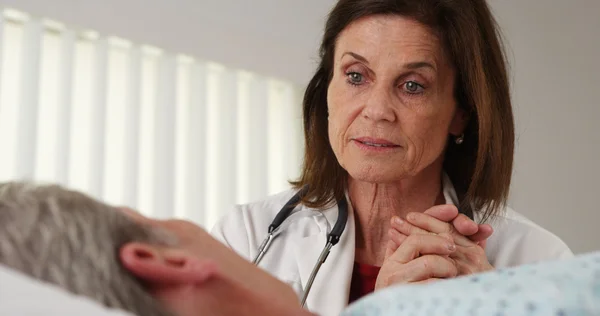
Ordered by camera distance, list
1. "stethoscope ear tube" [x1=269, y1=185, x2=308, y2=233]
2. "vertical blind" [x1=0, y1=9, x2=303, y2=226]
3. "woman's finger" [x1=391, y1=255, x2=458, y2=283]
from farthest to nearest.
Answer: "vertical blind" [x1=0, y1=9, x2=303, y2=226]
"stethoscope ear tube" [x1=269, y1=185, x2=308, y2=233]
"woman's finger" [x1=391, y1=255, x2=458, y2=283]

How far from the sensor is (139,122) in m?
2.81

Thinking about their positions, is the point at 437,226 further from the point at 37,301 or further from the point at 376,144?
the point at 37,301

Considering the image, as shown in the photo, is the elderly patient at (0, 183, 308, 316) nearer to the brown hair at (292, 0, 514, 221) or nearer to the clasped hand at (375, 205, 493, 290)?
the clasped hand at (375, 205, 493, 290)

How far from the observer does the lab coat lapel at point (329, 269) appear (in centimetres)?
148

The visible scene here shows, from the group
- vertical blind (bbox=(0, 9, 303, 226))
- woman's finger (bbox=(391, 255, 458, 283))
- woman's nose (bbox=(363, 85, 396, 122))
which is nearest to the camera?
woman's finger (bbox=(391, 255, 458, 283))

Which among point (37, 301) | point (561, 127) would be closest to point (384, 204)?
point (37, 301)

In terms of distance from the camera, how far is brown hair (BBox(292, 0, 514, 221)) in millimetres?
1551

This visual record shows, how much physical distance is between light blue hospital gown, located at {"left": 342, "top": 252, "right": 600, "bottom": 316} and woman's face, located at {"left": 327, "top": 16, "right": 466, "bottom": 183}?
91 centimetres

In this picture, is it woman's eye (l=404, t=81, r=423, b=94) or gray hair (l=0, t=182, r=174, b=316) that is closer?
gray hair (l=0, t=182, r=174, b=316)

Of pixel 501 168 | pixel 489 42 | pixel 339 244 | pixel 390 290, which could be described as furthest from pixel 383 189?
pixel 390 290

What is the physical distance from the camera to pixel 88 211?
1.91ft

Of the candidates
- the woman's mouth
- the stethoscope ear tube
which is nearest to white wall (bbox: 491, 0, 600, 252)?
the stethoscope ear tube

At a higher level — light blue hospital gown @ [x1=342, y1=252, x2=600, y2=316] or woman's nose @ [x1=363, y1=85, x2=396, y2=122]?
woman's nose @ [x1=363, y1=85, x2=396, y2=122]

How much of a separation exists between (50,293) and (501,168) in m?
1.30
